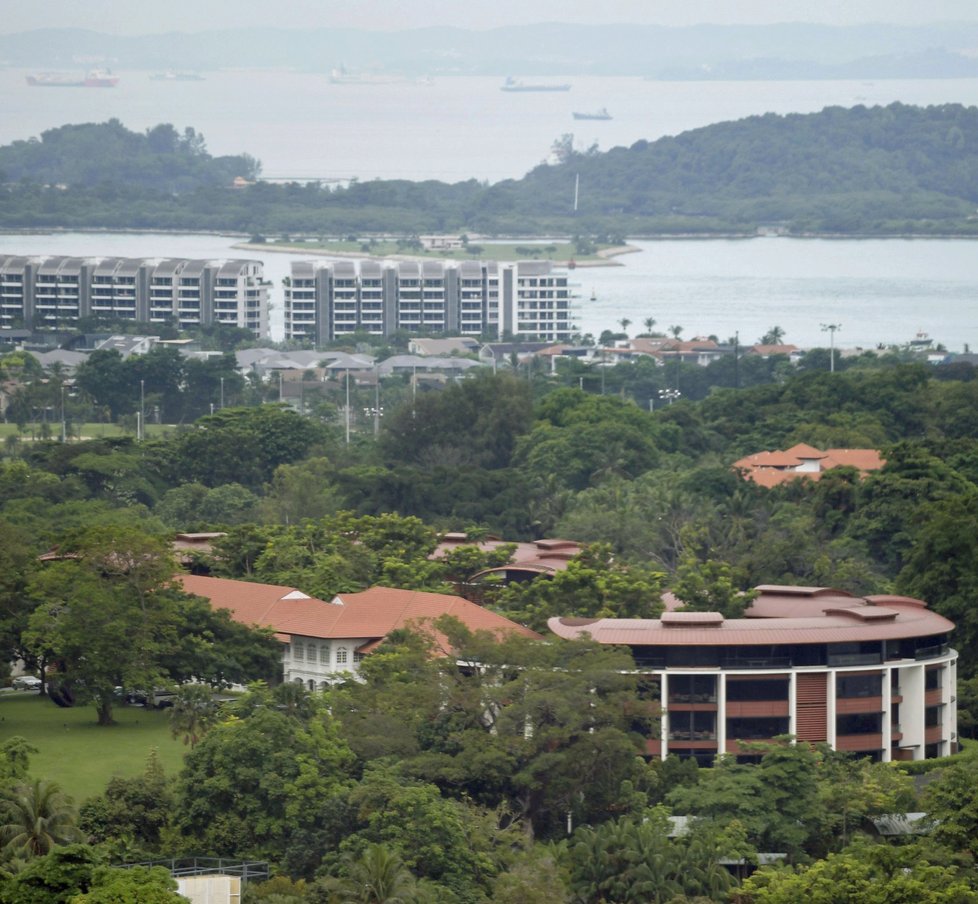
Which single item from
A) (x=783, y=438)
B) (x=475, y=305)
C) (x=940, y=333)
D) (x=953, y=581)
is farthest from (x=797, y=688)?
(x=940, y=333)

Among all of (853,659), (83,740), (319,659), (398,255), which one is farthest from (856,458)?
(398,255)

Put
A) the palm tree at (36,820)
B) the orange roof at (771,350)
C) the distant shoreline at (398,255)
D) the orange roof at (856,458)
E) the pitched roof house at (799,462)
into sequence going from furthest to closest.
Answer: the distant shoreline at (398,255), the orange roof at (771,350), the orange roof at (856,458), the pitched roof house at (799,462), the palm tree at (36,820)

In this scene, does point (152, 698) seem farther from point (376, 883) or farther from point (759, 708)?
point (376, 883)

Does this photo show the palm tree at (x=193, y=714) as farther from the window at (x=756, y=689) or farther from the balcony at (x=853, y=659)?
the balcony at (x=853, y=659)

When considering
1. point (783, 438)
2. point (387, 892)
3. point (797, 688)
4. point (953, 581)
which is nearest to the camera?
point (387, 892)

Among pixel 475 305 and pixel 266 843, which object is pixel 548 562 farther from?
pixel 475 305

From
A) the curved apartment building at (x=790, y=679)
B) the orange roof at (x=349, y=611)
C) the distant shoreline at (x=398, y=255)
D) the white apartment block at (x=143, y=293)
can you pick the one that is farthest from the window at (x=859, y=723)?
the distant shoreline at (x=398, y=255)
